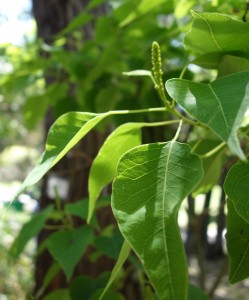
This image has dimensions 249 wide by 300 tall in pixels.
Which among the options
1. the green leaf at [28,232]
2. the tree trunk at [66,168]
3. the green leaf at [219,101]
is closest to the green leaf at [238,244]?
the green leaf at [219,101]

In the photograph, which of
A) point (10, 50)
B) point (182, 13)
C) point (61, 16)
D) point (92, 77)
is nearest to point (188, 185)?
point (182, 13)

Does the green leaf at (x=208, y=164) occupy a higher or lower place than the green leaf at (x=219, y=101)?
lower

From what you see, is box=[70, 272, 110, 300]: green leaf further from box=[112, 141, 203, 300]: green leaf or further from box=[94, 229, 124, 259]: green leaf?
box=[112, 141, 203, 300]: green leaf

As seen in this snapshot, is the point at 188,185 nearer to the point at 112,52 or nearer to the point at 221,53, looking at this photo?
the point at 221,53

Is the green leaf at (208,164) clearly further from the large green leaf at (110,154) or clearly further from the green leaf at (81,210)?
the green leaf at (81,210)

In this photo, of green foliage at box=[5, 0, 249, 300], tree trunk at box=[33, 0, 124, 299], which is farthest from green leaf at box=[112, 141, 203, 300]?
tree trunk at box=[33, 0, 124, 299]

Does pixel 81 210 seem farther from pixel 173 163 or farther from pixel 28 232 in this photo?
pixel 173 163

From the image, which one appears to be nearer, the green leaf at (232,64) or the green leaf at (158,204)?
the green leaf at (158,204)
